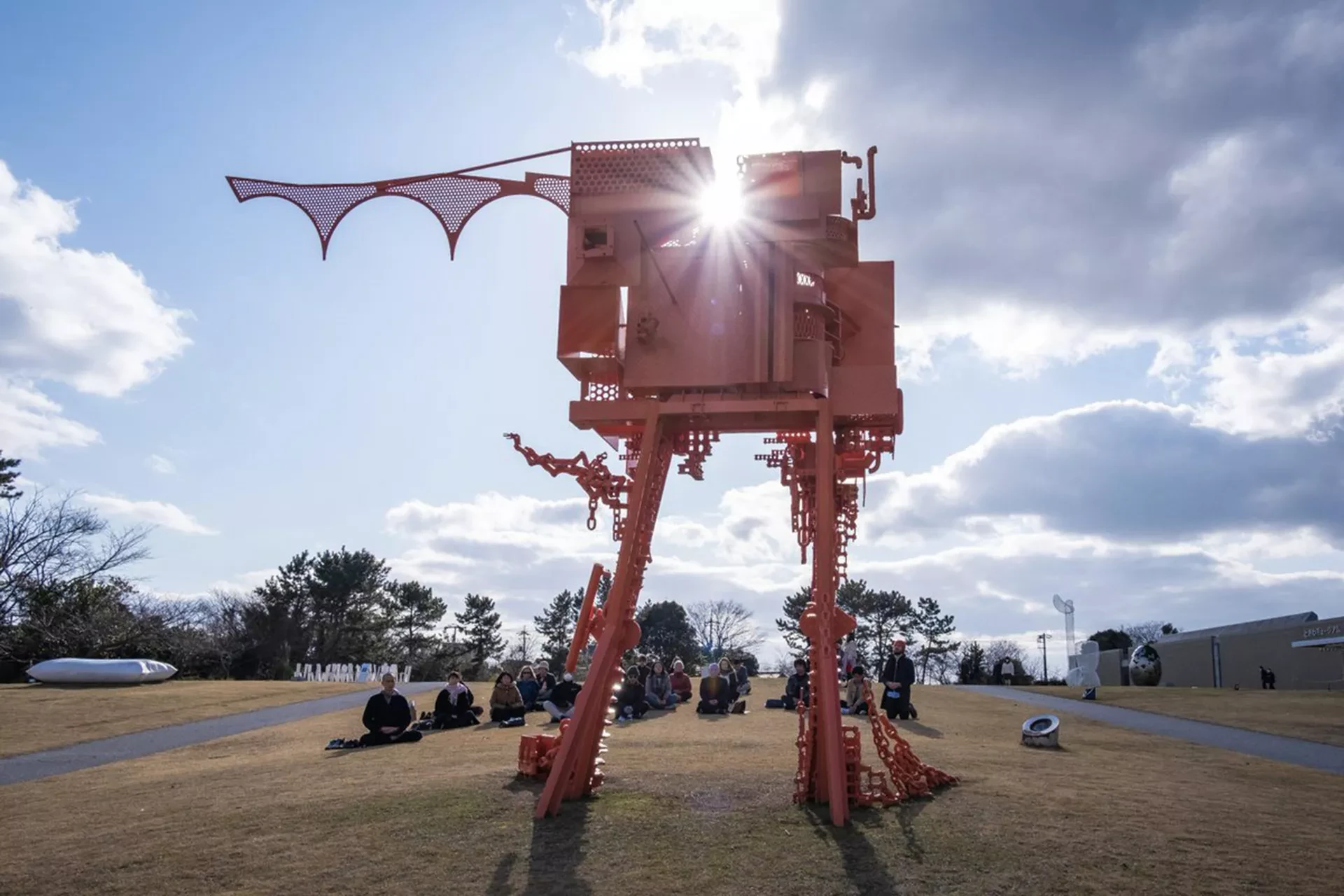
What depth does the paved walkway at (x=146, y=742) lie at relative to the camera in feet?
47.3

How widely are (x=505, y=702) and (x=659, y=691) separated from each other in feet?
16.3

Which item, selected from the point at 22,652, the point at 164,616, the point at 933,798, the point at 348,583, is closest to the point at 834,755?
the point at 933,798

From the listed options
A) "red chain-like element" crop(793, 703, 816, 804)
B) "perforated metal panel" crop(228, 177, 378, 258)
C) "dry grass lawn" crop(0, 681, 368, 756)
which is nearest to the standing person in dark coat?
"red chain-like element" crop(793, 703, 816, 804)

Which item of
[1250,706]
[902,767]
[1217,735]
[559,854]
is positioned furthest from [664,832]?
[1250,706]

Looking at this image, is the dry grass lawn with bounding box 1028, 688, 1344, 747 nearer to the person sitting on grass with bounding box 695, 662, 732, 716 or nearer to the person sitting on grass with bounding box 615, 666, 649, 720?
the person sitting on grass with bounding box 695, 662, 732, 716

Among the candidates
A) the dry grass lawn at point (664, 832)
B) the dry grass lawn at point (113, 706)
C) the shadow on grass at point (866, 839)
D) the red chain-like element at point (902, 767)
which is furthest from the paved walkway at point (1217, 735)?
the dry grass lawn at point (113, 706)

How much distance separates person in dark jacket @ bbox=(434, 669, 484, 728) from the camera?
59.2 feet

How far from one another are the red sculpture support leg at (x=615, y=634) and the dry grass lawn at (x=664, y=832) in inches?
14.2

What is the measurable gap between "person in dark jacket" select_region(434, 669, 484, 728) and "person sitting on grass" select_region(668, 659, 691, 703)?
6.92 m

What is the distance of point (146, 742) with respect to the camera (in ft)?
58.3

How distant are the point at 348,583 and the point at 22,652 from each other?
90.1 ft

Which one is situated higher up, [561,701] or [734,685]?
[734,685]

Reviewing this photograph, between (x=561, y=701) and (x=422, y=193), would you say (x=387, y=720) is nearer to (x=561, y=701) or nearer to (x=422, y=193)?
(x=561, y=701)

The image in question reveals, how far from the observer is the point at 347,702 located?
27016 millimetres
